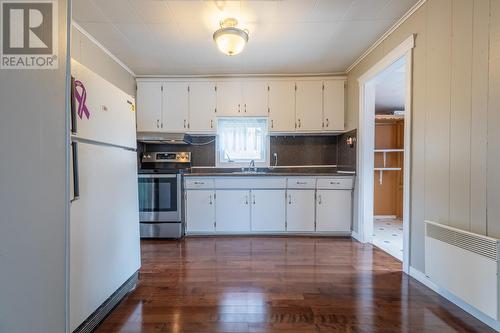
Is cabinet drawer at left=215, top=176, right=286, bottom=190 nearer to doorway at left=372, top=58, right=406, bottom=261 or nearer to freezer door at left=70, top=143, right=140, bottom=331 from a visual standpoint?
freezer door at left=70, top=143, right=140, bottom=331

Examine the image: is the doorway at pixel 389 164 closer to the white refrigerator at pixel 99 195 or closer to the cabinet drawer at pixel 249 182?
the cabinet drawer at pixel 249 182

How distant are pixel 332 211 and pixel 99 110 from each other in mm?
3062

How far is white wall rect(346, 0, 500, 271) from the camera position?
148cm

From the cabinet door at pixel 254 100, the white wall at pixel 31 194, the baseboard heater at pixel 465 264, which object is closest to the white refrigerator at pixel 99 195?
the white wall at pixel 31 194

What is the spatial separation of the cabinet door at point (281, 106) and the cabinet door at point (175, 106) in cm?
131

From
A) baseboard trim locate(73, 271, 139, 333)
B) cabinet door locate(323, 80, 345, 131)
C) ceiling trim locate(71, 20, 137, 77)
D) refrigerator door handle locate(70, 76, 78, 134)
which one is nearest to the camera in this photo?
refrigerator door handle locate(70, 76, 78, 134)

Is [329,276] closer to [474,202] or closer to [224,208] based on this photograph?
[474,202]

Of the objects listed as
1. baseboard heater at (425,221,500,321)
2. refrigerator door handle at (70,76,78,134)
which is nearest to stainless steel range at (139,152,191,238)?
refrigerator door handle at (70,76,78,134)

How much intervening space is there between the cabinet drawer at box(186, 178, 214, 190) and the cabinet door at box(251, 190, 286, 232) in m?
0.63

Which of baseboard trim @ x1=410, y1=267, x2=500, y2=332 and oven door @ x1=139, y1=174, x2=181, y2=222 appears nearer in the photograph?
baseboard trim @ x1=410, y1=267, x2=500, y2=332

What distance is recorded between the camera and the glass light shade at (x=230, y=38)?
214 cm

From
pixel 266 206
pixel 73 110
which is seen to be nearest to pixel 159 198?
pixel 266 206

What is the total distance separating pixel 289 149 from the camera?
3.99m

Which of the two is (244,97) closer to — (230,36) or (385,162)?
(230,36)
